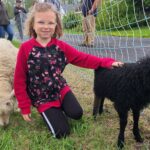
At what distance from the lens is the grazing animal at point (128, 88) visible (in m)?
3.28

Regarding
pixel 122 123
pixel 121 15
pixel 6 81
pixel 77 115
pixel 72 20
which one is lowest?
pixel 77 115

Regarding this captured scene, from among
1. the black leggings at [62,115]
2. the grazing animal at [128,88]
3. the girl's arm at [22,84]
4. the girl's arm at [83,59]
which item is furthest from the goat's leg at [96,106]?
the girl's arm at [22,84]

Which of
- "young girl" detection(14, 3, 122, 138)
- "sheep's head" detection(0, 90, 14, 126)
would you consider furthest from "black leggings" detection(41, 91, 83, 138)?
"sheep's head" detection(0, 90, 14, 126)

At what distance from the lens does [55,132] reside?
4.03 meters

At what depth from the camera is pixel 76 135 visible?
3990 mm

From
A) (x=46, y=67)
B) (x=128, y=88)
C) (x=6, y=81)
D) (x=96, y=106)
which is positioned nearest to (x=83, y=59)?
(x=46, y=67)

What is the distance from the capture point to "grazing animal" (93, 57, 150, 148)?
3.28m

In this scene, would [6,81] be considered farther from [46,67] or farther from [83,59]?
[83,59]

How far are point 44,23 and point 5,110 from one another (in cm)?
115

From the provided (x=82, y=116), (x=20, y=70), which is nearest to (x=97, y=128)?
(x=82, y=116)

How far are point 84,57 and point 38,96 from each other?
727 mm

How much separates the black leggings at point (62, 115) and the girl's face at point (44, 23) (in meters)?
0.87

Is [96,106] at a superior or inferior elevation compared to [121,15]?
inferior

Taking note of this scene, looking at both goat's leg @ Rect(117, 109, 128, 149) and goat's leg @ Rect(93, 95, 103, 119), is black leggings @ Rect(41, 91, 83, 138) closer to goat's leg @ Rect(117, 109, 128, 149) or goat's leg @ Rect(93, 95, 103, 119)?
goat's leg @ Rect(93, 95, 103, 119)
